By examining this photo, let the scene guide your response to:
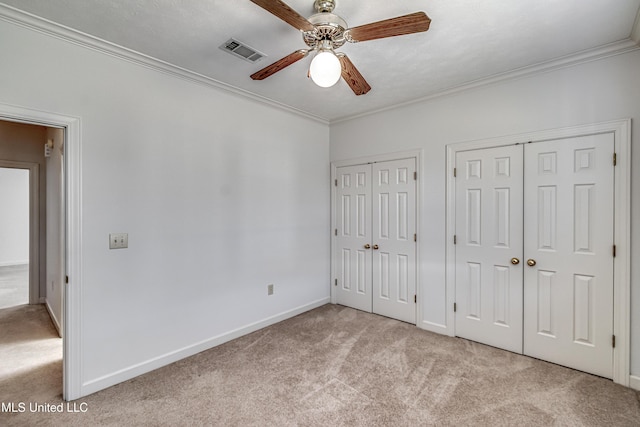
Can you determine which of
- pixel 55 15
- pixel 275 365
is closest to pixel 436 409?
pixel 275 365

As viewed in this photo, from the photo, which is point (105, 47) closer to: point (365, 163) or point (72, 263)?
point (72, 263)

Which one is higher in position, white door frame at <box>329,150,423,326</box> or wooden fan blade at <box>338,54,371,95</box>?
wooden fan blade at <box>338,54,371,95</box>

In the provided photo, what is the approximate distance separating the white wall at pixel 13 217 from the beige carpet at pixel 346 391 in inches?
232

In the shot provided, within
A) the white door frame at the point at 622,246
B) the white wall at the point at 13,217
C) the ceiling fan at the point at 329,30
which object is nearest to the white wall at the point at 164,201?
the ceiling fan at the point at 329,30

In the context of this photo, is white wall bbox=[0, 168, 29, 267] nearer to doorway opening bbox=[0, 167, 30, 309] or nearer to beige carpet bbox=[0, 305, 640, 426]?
doorway opening bbox=[0, 167, 30, 309]

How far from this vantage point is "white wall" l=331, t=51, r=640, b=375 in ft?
7.25

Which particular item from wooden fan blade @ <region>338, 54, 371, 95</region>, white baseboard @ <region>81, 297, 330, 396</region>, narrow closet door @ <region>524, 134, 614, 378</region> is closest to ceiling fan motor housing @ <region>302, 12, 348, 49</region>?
wooden fan blade @ <region>338, 54, 371, 95</region>

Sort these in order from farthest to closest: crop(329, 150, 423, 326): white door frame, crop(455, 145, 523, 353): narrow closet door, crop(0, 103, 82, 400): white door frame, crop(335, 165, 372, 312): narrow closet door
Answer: crop(335, 165, 372, 312): narrow closet door < crop(329, 150, 423, 326): white door frame < crop(455, 145, 523, 353): narrow closet door < crop(0, 103, 82, 400): white door frame

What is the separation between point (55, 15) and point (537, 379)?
4317mm

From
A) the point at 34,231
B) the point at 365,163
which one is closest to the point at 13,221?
the point at 34,231

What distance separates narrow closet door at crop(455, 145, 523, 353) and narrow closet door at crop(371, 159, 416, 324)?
523mm

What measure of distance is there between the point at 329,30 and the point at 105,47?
1.75 metres

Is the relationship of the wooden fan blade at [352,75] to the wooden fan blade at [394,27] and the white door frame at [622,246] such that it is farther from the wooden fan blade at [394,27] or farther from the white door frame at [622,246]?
the white door frame at [622,246]

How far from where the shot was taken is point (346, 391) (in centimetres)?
217
